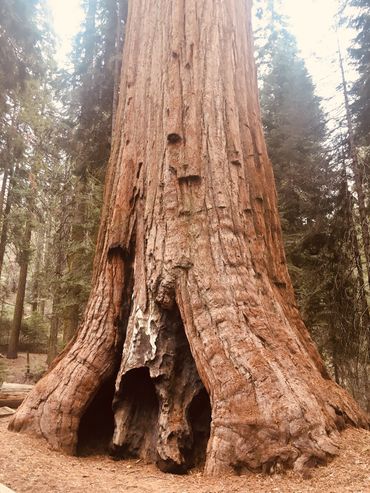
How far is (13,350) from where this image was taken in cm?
1750

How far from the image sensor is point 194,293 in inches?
145

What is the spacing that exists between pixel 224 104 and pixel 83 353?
2987mm

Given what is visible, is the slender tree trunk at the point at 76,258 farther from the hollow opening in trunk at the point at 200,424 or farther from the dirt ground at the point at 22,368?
the hollow opening in trunk at the point at 200,424

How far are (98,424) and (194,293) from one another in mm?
1824

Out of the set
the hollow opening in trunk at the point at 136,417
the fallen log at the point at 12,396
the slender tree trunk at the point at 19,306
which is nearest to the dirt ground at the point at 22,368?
the slender tree trunk at the point at 19,306

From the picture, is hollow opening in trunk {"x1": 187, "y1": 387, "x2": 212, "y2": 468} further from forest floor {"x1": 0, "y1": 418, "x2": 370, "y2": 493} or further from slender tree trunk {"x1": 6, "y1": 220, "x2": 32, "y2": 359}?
slender tree trunk {"x1": 6, "y1": 220, "x2": 32, "y2": 359}

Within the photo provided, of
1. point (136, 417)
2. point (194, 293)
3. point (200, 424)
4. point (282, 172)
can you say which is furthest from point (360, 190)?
point (136, 417)

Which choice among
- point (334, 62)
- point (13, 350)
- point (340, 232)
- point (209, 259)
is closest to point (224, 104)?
point (209, 259)

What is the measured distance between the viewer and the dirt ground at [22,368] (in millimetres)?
13352

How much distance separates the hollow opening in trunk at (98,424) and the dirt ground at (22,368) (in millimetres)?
7724

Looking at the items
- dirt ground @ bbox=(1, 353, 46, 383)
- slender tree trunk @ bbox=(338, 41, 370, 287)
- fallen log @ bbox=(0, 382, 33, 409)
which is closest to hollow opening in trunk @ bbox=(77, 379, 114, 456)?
fallen log @ bbox=(0, 382, 33, 409)

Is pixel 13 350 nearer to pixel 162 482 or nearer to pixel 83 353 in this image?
pixel 83 353

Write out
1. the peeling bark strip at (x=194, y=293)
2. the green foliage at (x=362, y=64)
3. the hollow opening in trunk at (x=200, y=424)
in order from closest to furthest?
the peeling bark strip at (x=194, y=293), the hollow opening in trunk at (x=200, y=424), the green foliage at (x=362, y=64)

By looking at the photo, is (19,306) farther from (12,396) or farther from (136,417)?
(136,417)
